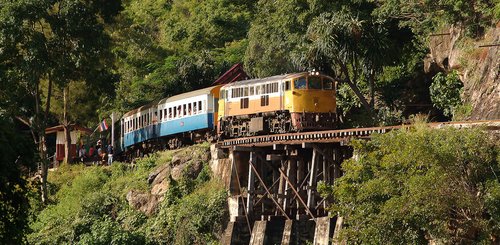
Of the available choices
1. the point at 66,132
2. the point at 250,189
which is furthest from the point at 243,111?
the point at 66,132

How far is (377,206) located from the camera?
117ft

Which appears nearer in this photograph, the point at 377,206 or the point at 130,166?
the point at 377,206

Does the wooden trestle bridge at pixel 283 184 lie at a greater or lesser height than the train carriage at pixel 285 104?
lesser

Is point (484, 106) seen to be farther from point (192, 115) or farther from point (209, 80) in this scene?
point (209, 80)

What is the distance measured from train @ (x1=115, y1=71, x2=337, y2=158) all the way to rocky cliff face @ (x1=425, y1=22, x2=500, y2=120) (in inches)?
206

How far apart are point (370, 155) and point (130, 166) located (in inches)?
906

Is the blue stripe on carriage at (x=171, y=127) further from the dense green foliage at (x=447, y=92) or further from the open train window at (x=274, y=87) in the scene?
the dense green foliage at (x=447, y=92)

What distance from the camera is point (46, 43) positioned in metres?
56.5

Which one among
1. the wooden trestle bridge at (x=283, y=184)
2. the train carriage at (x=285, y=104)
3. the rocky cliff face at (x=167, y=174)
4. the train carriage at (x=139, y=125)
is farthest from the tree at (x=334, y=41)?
the train carriage at (x=139, y=125)

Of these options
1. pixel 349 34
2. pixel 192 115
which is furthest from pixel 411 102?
pixel 192 115

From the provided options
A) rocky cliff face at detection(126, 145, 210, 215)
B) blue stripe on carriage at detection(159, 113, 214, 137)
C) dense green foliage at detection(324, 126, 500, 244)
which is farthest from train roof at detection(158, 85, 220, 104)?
dense green foliage at detection(324, 126, 500, 244)

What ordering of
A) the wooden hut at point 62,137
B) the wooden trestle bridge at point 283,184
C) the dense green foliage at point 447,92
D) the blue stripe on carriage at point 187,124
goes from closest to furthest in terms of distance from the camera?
the wooden trestle bridge at point 283,184
the dense green foliage at point 447,92
the blue stripe on carriage at point 187,124
the wooden hut at point 62,137

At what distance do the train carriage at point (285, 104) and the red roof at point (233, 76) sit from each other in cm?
1370

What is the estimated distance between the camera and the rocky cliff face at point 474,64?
42.7m
